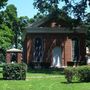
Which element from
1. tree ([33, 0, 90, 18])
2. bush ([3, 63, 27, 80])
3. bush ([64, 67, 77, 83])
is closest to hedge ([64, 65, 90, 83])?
bush ([64, 67, 77, 83])

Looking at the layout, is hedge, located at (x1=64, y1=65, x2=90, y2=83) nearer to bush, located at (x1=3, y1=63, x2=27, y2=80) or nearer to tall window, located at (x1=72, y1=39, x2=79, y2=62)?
bush, located at (x1=3, y1=63, x2=27, y2=80)

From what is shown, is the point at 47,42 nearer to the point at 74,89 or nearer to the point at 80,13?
the point at 80,13

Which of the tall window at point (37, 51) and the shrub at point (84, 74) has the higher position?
the tall window at point (37, 51)

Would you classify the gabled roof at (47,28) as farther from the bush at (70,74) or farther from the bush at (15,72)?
the bush at (70,74)

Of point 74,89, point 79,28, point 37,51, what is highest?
point 79,28

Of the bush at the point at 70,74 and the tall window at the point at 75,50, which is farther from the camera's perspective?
the tall window at the point at 75,50

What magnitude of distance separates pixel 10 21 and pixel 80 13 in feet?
144

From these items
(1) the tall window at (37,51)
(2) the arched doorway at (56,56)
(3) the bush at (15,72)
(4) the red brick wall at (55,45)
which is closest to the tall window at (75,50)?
(4) the red brick wall at (55,45)

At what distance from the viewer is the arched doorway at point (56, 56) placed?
162 ft

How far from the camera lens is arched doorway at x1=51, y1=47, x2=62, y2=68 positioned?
49.3 metres

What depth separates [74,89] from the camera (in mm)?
18641

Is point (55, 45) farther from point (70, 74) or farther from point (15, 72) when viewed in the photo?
point (70, 74)

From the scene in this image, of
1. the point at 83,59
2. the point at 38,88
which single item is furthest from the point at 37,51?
the point at 38,88

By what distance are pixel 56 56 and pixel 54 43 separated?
177 cm
